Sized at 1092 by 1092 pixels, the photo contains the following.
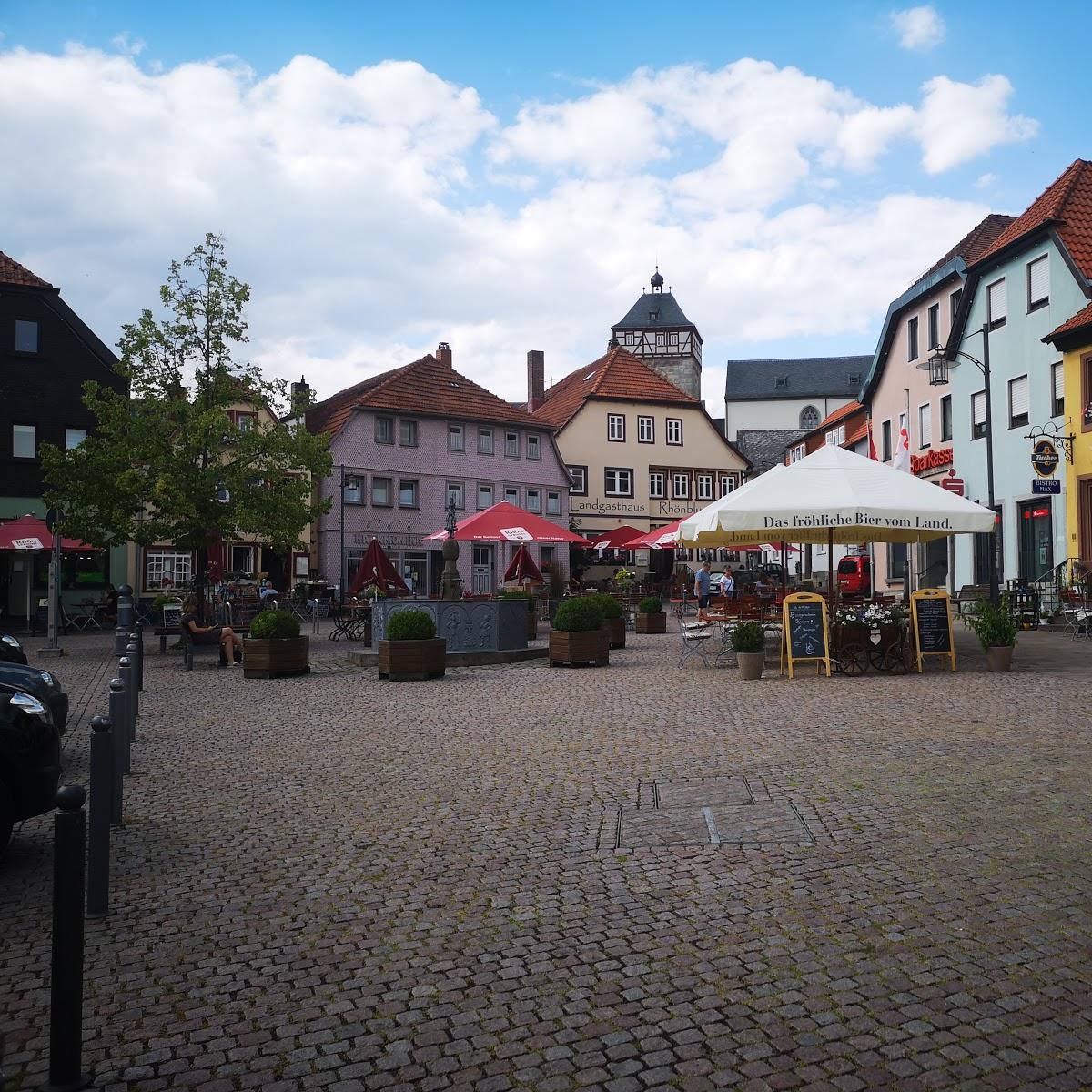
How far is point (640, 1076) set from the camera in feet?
11.3

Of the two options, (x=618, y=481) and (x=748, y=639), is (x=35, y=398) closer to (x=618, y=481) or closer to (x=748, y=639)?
(x=748, y=639)

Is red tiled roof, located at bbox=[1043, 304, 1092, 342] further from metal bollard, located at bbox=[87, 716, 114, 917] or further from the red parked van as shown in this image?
metal bollard, located at bbox=[87, 716, 114, 917]

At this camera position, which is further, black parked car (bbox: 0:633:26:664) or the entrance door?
the entrance door

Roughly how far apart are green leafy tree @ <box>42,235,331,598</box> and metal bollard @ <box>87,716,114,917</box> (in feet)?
53.9

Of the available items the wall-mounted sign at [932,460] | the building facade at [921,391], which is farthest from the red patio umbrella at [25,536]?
the wall-mounted sign at [932,460]

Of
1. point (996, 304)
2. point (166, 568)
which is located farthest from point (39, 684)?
point (166, 568)

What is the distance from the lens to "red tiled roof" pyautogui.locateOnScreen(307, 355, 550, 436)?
47.8 meters

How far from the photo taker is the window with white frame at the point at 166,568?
4019 centimetres

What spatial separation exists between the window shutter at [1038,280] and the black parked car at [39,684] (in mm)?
26062

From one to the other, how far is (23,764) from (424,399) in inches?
1742

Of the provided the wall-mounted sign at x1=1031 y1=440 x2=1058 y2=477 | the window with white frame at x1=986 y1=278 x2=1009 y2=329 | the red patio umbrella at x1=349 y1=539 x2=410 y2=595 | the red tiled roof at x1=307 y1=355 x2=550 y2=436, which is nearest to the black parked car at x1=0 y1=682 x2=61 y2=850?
the red patio umbrella at x1=349 y1=539 x2=410 y2=595

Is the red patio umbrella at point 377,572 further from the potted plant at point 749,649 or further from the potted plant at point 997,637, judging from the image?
the potted plant at point 997,637

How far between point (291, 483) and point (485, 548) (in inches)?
1090

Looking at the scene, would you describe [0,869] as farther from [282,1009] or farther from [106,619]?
[106,619]
